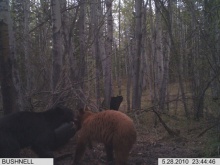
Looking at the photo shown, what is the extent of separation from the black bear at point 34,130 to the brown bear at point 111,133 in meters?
0.49

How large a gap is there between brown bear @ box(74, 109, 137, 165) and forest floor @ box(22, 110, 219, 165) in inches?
26.9

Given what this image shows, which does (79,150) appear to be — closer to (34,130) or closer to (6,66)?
(34,130)

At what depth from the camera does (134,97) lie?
14.0 meters

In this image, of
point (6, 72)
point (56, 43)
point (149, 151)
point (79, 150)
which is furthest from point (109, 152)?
point (56, 43)

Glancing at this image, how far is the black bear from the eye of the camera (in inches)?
227

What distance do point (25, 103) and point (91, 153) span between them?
189cm

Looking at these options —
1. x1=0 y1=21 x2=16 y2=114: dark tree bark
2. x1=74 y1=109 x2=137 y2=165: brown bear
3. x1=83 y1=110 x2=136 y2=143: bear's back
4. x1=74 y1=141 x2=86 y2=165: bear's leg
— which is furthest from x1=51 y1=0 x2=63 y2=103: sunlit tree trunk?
x1=74 y1=141 x2=86 y2=165: bear's leg

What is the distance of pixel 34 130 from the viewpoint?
6.21 meters

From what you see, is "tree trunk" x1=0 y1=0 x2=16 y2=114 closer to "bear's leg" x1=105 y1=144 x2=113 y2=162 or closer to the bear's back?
the bear's back

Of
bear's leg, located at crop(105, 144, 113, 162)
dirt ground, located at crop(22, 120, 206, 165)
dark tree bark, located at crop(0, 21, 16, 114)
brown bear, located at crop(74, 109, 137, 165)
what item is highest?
dark tree bark, located at crop(0, 21, 16, 114)

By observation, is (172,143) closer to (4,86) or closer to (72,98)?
(72,98)

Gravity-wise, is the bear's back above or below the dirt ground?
above

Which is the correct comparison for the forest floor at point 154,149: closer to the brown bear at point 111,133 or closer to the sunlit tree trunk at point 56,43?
the brown bear at point 111,133

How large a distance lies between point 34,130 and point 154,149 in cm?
311
